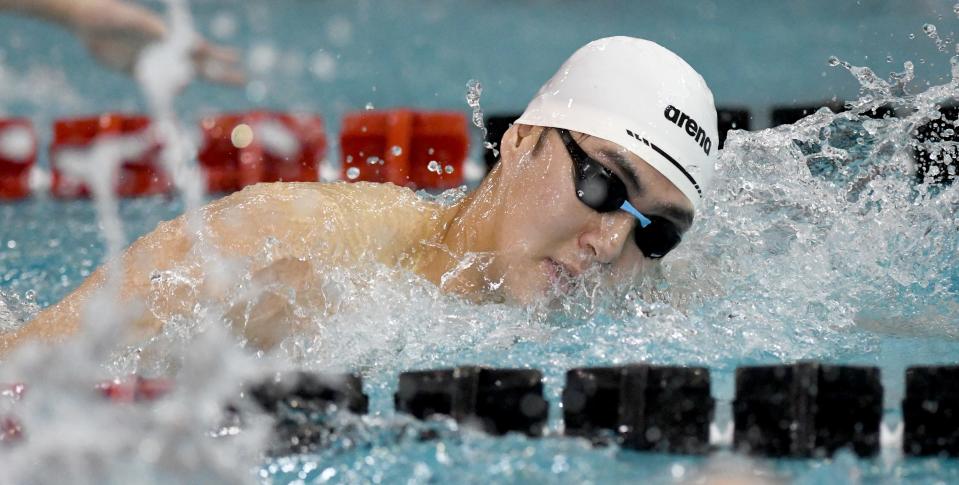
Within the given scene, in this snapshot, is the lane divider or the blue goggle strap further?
the blue goggle strap

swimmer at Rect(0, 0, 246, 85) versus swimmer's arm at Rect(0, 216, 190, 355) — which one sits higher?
swimmer at Rect(0, 0, 246, 85)

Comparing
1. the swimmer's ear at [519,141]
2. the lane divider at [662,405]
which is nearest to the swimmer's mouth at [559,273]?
the swimmer's ear at [519,141]

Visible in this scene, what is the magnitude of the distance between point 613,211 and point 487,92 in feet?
12.8

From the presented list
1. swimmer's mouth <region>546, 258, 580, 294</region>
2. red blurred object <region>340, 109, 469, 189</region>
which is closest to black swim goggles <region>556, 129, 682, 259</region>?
swimmer's mouth <region>546, 258, 580, 294</region>

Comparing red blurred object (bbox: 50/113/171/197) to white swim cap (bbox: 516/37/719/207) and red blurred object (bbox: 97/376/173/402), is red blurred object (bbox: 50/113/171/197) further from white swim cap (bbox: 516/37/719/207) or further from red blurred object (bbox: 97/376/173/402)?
red blurred object (bbox: 97/376/173/402)

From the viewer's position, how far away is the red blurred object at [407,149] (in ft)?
13.6

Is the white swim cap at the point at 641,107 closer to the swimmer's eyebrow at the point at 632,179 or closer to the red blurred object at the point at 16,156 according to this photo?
the swimmer's eyebrow at the point at 632,179

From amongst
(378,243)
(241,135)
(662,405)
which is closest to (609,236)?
(378,243)

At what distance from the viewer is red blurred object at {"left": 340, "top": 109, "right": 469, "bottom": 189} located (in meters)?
4.15

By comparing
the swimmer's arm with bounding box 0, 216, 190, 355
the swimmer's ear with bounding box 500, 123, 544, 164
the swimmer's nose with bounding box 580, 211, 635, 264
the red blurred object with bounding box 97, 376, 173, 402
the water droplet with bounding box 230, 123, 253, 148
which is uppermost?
the water droplet with bounding box 230, 123, 253, 148

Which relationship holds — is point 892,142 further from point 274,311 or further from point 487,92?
point 487,92

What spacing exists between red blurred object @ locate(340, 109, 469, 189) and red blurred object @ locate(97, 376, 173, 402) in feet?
8.70

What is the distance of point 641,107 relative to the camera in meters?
2.16

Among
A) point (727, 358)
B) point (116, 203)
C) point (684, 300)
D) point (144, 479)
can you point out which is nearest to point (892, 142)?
point (684, 300)
